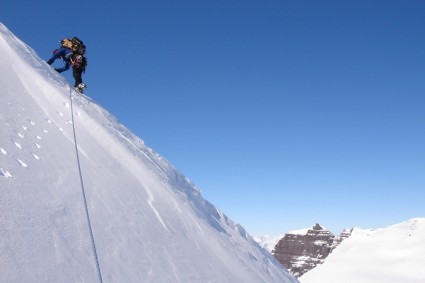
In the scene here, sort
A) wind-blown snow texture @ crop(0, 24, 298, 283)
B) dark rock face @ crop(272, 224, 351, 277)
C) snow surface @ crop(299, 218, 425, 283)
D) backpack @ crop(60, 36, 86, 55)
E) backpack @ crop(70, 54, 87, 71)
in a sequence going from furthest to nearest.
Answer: dark rock face @ crop(272, 224, 351, 277) < snow surface @ crop(299, 218, 425, 283) < backpack @ crop(60, 36, 86, 55) < backpack @ crop(70, 54, 87, 71) < wind-blown snow texture @ crop(0, 24, 298, 283)

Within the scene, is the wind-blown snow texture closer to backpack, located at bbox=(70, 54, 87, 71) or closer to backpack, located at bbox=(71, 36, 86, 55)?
backpack, located at bbox=(70, 54, 87, 71)

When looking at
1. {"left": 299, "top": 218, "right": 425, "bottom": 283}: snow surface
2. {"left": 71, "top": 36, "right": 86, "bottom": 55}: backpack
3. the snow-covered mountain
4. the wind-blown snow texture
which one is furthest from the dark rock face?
the wind-blown snow texture

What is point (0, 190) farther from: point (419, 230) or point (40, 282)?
point (419, 230)

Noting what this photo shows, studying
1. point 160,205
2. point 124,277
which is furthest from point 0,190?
point 160,205

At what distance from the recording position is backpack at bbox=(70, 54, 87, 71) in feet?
53.9

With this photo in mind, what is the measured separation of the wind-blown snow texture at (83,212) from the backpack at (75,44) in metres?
4.38

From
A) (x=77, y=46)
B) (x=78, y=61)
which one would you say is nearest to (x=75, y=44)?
(x=77, y=46)

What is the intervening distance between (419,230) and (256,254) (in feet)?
313

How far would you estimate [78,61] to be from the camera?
16.5m

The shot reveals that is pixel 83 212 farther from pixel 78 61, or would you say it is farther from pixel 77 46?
pixel 77 46

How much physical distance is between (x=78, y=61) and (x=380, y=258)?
87603 mm

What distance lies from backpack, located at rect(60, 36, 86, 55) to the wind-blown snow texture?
4382mm

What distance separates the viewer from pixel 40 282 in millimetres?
3904

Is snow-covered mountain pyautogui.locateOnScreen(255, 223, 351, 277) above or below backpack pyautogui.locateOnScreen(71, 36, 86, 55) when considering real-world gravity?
above
